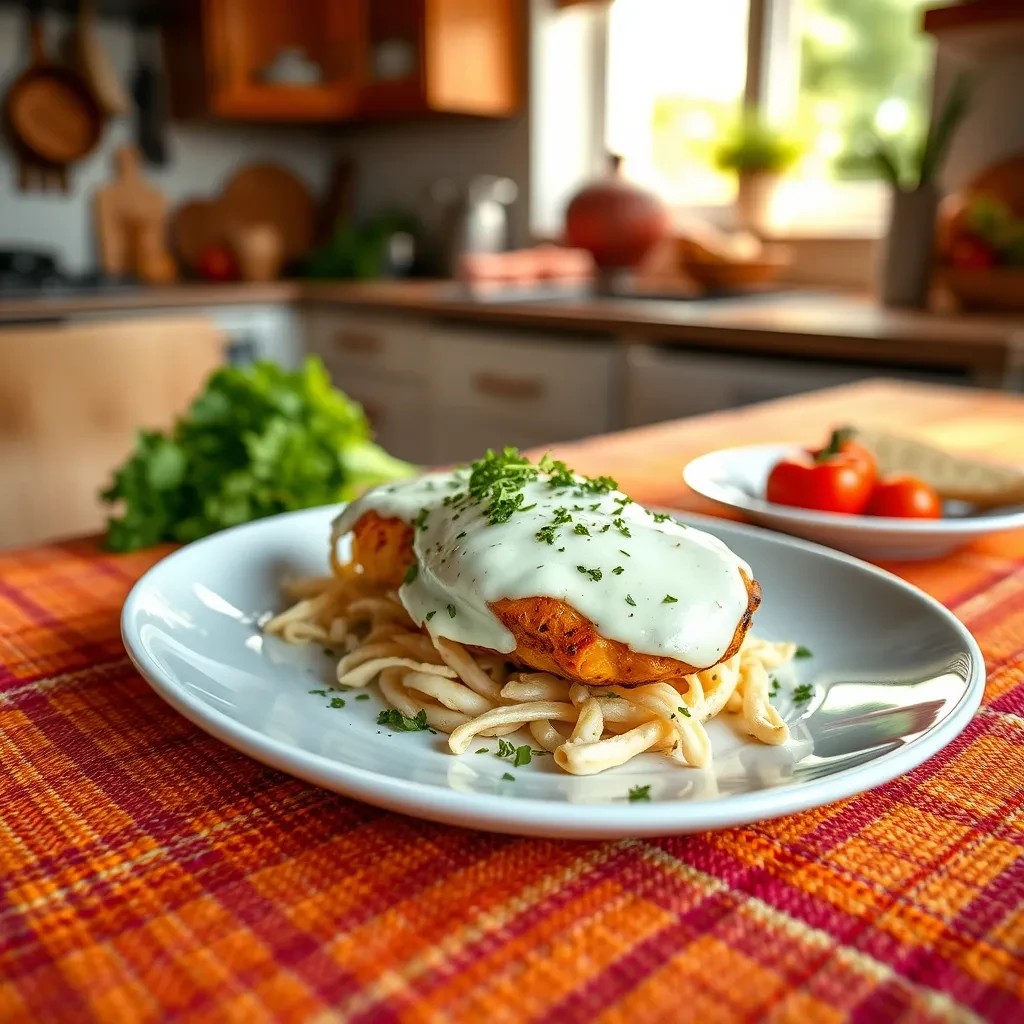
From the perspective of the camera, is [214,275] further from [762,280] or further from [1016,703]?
[1016,703]

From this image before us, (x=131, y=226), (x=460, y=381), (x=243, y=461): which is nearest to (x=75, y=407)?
(x=243, y=461)

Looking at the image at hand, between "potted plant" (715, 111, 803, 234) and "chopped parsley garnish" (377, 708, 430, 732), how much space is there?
344 cm

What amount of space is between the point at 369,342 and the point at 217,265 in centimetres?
102

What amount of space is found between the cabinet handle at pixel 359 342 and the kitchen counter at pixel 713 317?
0.35ft

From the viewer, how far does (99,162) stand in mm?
4312

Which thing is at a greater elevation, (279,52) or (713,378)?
(279,52)

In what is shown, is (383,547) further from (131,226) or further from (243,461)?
(131,226)

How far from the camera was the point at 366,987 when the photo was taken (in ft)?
1.38

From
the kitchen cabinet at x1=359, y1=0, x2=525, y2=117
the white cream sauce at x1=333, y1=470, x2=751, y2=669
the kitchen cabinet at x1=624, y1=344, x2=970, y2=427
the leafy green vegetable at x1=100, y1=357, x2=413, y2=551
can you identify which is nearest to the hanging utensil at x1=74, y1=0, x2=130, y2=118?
the kitchen cabinet at x1=359, y1=0, x2=525, y2=117

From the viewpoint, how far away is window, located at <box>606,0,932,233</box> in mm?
3496

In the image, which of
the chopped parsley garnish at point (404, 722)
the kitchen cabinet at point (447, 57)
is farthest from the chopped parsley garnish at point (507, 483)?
the kitchen cabinet at point (447, 57)

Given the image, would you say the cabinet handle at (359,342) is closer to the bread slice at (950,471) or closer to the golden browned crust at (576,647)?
the bread slice at (950,471)

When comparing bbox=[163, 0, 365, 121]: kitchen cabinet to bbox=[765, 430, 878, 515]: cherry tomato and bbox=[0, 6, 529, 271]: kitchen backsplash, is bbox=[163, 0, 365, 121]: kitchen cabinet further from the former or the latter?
bbox=[765, 430, 878, 515]: cherry tomato

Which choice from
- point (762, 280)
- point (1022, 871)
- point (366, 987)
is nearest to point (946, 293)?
point (762, 280)
